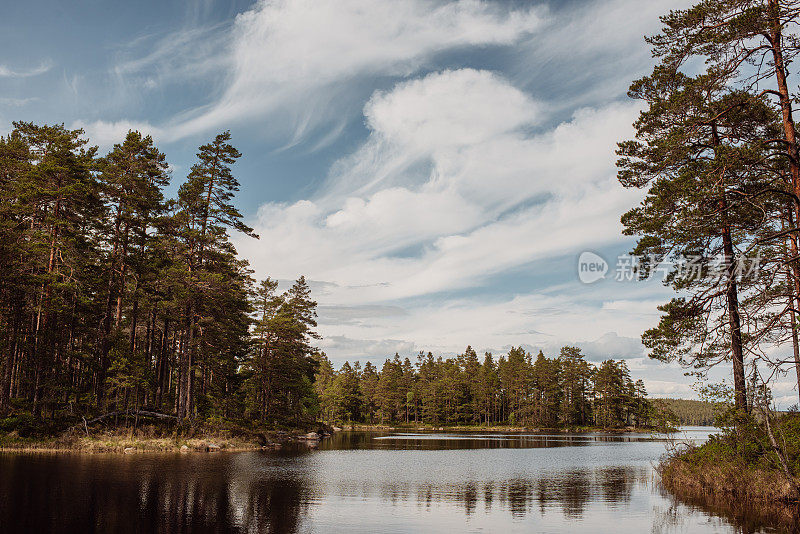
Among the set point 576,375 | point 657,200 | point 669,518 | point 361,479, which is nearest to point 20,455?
point 361,479

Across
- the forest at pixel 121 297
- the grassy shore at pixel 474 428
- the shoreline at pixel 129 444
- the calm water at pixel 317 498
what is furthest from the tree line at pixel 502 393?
the calm water at pixel 317 498

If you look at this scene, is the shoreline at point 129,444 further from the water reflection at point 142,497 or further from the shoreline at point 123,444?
the water reflection at point 142,497

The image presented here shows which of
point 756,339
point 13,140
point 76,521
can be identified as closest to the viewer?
point 76,521

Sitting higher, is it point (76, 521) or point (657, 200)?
point (657, 200)

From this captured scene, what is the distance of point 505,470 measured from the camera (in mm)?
34781

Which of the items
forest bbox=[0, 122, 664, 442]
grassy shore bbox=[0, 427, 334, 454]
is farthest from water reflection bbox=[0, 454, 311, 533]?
forest bbox=[0, 122, 664, 442]

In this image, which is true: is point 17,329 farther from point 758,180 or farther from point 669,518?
point 758,180

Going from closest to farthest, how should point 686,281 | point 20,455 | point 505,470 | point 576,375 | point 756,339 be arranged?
point 756,339
point 686,281
point 20,455
point 505,470
point 576,375

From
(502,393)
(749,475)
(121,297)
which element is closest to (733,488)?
(749,475)

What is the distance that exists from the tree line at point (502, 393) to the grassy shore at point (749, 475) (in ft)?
307

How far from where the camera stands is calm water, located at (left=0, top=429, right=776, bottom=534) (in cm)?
1617

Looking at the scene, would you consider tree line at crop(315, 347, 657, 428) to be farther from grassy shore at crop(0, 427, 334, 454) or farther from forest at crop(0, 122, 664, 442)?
grassy shore at crop(0, 427, 334, 454)

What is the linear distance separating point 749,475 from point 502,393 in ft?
355

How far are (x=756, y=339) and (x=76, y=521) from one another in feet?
77.0
